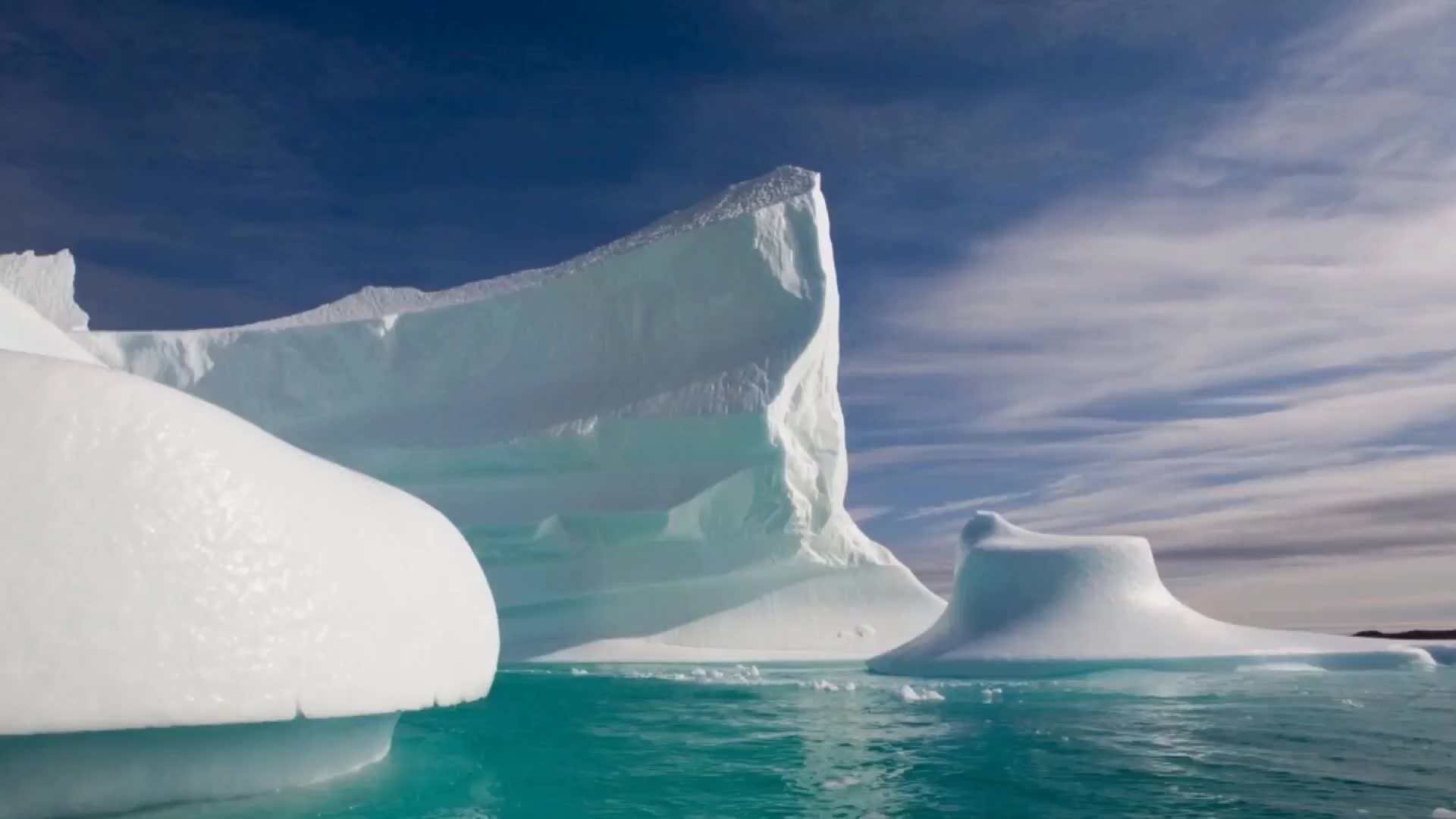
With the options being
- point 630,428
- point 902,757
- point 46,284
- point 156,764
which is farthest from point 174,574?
point 46,284

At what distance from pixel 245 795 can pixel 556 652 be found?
1295 centimetres

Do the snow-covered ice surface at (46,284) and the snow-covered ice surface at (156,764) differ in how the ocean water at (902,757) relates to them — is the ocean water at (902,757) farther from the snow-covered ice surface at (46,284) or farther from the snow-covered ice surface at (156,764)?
the snow-covered ice surface at (46,284)

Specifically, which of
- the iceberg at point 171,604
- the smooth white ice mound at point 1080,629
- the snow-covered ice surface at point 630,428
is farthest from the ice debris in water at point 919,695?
the iceberg at point 171,604

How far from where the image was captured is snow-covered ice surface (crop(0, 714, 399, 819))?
13.9 ft

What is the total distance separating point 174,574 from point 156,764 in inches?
40.0

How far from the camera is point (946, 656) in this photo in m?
15.1

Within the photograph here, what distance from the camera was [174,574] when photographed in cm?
428

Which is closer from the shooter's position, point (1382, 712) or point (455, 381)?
point (1382, 712)

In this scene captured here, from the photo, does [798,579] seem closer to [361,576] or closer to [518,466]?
[518,466]

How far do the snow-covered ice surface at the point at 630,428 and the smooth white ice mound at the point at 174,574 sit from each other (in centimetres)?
1300

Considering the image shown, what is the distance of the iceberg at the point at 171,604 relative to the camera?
13.1 feet

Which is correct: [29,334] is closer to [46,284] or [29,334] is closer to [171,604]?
[171,604]

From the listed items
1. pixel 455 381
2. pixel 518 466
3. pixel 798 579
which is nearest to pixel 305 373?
pixel 455 381

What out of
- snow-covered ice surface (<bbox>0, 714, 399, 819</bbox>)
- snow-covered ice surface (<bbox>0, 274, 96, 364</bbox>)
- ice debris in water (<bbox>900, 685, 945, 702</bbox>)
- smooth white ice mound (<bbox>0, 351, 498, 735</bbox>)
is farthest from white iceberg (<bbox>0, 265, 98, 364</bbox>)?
ice debris in water (<bbox>900, 685, 945, 702</bbox>)
